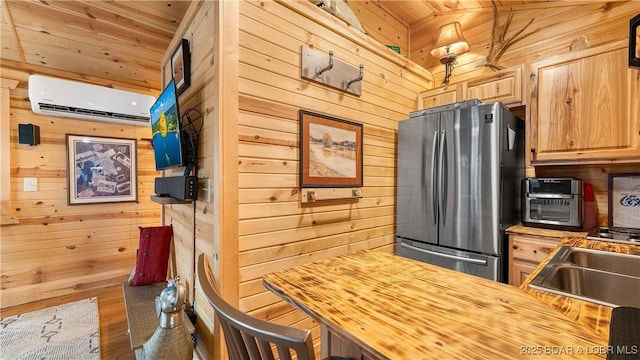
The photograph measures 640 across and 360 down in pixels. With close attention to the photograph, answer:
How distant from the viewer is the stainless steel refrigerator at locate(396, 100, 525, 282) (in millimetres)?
2018

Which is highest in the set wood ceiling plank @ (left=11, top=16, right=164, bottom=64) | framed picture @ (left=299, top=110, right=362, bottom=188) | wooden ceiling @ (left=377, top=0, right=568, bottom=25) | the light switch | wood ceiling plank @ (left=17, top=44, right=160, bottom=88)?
wooden ceiling @ (left=377, top=0, right=568, bottom=25)

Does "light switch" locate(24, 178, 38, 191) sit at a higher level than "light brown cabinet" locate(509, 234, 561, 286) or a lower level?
higher

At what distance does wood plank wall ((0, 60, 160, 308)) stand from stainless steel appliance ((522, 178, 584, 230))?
4305 mm

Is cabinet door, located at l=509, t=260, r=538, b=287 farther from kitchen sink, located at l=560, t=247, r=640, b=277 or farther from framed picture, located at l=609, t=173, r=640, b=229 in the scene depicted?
framed picture, located at l=609, t=173, r=640, b=229

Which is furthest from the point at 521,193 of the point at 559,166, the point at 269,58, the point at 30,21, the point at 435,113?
the point at 30,21

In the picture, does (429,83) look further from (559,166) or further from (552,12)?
(559,166)

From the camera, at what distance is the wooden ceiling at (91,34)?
216cm

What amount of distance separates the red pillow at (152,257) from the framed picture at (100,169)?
4.77 feet

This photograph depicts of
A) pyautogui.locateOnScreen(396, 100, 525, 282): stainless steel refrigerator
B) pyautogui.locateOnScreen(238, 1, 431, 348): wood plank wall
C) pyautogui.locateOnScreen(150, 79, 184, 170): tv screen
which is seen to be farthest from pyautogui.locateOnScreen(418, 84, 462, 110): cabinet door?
pyautogui.locateOnScreen(150, 79, 184, 170): tv screen

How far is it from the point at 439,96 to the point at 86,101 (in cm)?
381

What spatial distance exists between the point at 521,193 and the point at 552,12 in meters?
1.74

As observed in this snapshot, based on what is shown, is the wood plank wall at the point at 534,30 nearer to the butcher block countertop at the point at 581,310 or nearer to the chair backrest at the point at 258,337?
the butcher block countertop at the point at 581,310

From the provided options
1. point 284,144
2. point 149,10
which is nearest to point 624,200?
point 284,144

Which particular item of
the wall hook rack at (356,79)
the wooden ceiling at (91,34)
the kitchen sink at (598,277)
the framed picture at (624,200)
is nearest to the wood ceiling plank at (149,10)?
the wooden ceiling at (91,34)
